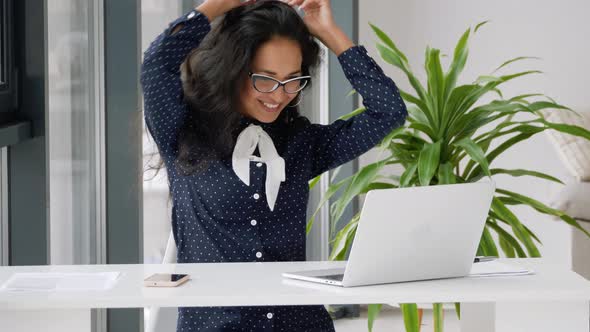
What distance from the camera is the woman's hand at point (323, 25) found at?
93.7 inches

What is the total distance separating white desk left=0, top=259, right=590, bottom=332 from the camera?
1809 millimetres

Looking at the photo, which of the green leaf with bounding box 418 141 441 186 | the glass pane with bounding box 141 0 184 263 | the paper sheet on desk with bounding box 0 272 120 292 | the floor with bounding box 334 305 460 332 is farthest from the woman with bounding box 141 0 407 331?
the floor with bounding box 334 305 460 332

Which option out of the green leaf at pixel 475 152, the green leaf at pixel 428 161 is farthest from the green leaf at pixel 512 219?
the green leaf at pixel 428 161

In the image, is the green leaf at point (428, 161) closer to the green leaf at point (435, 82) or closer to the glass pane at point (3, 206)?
the green leaf at point (435, 82)

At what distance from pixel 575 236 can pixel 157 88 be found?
3066 mm

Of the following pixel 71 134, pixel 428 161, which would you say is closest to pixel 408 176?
pixel 428 161

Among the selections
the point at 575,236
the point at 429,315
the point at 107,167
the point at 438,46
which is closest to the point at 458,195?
the point at 107,167

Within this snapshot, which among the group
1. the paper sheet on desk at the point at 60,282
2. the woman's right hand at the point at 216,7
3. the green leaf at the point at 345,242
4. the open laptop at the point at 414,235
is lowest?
the green leaf at the point at 345,242

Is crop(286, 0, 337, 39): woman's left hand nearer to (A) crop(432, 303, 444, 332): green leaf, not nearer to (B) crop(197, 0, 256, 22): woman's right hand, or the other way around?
(B) crop(197, 0, 256, 22): woman's right hand

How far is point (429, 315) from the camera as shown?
204 inches

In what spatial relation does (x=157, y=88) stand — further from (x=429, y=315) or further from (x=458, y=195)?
(x=429, y=315)

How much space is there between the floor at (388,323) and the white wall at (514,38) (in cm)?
97

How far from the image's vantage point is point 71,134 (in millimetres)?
3443

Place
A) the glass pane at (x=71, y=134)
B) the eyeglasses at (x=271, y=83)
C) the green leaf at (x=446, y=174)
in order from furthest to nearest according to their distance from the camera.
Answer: the glass pane at (x=71, y=134)
the green leaf at (x=446, y=174)
the eyeglasses at (x=271, y=83)
